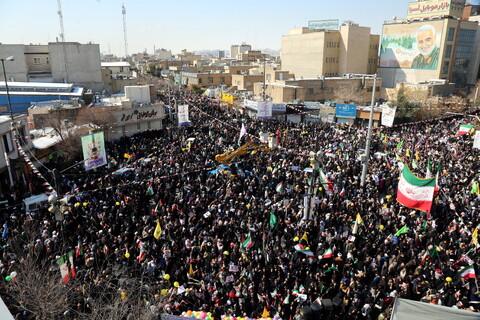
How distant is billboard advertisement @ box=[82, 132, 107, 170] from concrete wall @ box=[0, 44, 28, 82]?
3546 cm

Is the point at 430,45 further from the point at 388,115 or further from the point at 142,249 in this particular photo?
the point at 142,249

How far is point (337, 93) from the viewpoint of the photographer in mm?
45562

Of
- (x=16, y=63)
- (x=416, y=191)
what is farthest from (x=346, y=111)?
(x=16, y=63)

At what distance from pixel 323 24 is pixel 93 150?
5904 cm

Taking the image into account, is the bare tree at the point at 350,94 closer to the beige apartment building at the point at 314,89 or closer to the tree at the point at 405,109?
the beige apartment building at the point at 314,89

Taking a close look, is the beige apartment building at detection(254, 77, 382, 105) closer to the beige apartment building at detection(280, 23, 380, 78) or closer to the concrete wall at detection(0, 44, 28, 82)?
the beige apartment building at detection(280, 23, 380, 78)

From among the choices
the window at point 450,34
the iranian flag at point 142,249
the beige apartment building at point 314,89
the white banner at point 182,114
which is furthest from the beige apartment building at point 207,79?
the iranian flag at point 142,249

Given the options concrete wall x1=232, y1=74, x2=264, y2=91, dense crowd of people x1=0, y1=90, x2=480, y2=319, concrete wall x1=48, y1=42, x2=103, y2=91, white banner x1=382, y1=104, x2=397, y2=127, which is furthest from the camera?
concrete wall x1=232, y1=74, x2=264, y2=91

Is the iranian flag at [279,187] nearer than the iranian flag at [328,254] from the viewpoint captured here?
No

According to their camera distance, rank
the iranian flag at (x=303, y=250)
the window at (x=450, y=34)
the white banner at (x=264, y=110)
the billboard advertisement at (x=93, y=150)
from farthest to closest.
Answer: the window at (x=450, y=34) < the white banner at (x=264, y=110) < the billboard advertisement at (x=93, y=150) < the iranian flag at (x=303, y=250)

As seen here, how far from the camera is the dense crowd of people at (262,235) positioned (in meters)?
9.16

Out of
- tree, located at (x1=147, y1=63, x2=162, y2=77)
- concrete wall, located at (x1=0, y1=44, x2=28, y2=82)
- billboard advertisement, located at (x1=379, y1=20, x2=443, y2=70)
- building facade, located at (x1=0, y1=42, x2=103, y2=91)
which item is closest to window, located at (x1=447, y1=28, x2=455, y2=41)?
billboard advertisement, located at (x1=379, y1=20, x2=443, y2=70)

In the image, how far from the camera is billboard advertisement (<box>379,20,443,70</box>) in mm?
52281

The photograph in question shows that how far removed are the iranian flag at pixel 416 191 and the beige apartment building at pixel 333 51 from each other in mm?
48407
